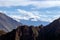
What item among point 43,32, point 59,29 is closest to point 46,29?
point 43,32

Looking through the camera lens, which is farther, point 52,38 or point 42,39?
point 42,39

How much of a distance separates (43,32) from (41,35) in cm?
217

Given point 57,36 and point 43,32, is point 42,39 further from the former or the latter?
point 57,36

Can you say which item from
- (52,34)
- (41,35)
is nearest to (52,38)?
(52,34)

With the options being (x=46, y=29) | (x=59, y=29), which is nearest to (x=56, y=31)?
(x=59, y=29)

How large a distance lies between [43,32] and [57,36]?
801 centimetres

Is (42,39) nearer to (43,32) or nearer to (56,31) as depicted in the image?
(43,32)

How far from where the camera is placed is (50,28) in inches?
3656

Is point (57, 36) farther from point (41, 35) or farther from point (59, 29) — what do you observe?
point (41, 35)

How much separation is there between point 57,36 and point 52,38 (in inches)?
89.1

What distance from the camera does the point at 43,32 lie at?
94750 mm

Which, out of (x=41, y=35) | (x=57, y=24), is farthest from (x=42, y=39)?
(x=57, y=24)

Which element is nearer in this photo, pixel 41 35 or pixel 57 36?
pixel 57 36

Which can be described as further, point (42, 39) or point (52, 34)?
point (42, 39)
